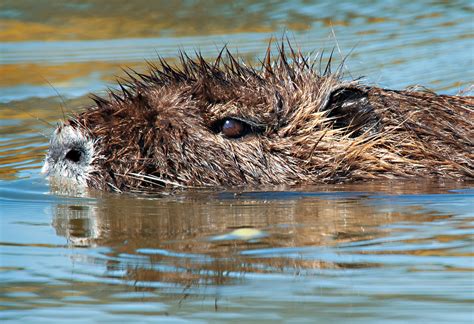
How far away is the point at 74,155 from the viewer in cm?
556

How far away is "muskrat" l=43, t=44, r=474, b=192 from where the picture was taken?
556 centimetres

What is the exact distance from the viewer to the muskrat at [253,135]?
18.2 ft

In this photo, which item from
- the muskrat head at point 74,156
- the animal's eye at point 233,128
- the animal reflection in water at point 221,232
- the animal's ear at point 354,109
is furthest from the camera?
the animal's ear at point 354,109

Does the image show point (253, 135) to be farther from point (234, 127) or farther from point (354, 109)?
point (354, 109)

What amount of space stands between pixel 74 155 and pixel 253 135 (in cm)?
95

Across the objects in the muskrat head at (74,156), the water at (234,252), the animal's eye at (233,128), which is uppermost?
the animal's eye at (233,128)

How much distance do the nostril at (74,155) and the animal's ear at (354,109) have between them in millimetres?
1338

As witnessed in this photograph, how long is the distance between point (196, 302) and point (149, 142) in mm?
2241

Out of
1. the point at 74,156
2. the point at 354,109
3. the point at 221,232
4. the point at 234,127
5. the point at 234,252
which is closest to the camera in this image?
the point at 234,252

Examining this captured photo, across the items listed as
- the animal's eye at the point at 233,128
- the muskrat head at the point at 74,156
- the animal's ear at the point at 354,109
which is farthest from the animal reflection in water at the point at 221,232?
the animal's ear at the point at 354,109

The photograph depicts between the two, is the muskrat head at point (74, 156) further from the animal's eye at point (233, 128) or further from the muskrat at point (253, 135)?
the animal's eye at point (233, 128)

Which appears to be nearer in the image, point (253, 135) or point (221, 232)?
point (221, 232)

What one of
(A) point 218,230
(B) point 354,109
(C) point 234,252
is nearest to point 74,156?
(A) point 218,230

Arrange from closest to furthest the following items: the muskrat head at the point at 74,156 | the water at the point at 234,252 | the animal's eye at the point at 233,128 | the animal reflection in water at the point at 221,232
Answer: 1. the water at the point at 234,252
2. the animal reflection in water at the point at 221,232
3. the muskrat head at the point at 74,156
4. the animal's eye at the point at 233,128
